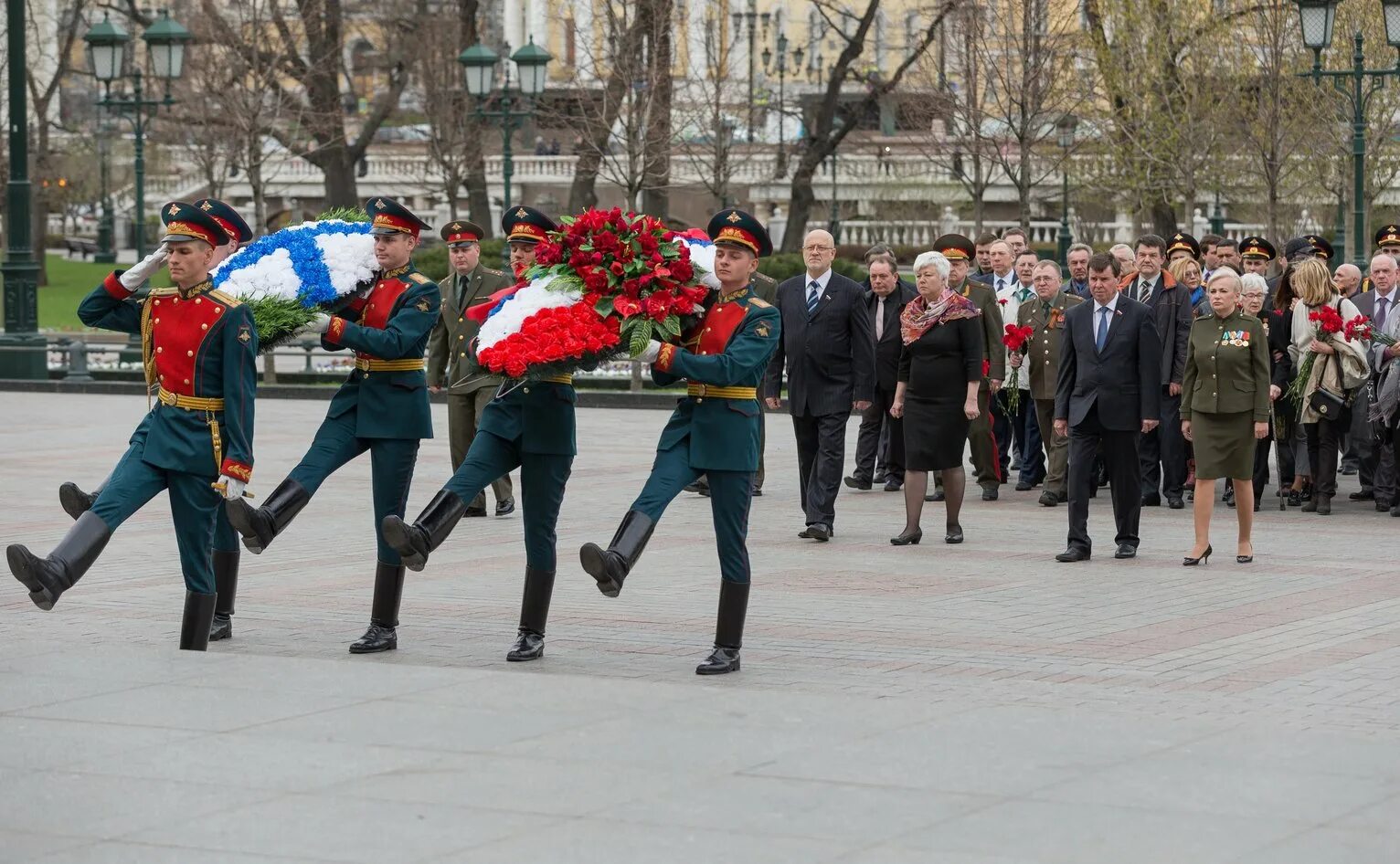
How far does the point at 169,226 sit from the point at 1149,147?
33.3 m

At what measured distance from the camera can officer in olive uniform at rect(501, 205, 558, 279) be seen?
10.9m

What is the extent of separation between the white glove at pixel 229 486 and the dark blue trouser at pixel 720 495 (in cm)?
162

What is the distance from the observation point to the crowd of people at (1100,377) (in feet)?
45.1

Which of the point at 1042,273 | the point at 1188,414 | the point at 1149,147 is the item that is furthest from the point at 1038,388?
the point at 1149,147

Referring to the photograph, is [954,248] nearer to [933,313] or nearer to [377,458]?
[933,313]

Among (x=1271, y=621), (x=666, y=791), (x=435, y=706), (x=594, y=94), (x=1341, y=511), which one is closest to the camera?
(x=666, y=791)

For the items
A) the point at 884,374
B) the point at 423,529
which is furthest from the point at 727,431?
the point at 884,374

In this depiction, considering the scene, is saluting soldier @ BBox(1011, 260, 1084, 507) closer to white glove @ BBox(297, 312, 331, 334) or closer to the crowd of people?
the crowd of people

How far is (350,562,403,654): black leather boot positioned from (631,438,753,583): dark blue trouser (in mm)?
1206

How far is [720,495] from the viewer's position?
9.41 metres

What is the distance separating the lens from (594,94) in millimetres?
47750

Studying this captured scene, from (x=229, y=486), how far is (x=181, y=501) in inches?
14.8

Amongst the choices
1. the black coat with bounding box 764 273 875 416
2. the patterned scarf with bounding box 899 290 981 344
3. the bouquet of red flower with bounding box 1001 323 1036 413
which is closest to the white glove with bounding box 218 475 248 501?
the black coat with bounding box 764 273 875 416

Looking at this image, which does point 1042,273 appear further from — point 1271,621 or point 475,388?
point 1271,621
